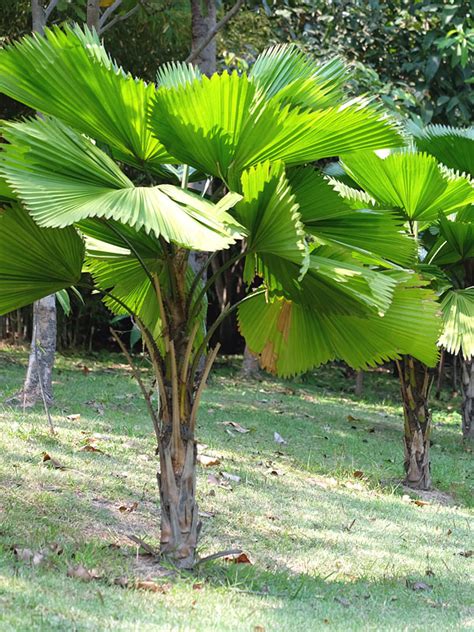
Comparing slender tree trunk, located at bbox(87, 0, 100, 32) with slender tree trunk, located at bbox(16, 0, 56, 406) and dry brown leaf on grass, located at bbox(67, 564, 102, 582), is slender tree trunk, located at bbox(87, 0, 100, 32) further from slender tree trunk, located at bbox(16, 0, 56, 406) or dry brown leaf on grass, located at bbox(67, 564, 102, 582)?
dry brown leaf on grass, located at bbox(67, 564, 102, 582)

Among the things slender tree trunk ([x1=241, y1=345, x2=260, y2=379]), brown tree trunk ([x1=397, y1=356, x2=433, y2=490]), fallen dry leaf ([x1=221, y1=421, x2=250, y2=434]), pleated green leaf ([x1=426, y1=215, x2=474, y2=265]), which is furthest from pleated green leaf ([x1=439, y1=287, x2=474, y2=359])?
slender tree trunk ([x1=241, y1=345, x2=260, y2=379])

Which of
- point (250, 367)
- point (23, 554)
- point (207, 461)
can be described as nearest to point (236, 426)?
point (207, 461)

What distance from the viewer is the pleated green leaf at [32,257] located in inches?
140

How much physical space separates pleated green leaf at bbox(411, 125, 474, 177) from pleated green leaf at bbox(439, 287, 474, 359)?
4.13 ft

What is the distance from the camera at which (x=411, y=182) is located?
5.40 m

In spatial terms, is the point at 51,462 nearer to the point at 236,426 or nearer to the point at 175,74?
the point at 175,74

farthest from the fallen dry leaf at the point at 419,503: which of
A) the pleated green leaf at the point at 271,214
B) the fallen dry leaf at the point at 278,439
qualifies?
the pleated green leaf at the point at 271,214

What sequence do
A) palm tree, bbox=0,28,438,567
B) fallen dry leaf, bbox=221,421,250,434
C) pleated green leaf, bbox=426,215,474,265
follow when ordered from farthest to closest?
fallen dry leaf, bbox=221,421,250,434, pleated green leaf, bbox=426,215,474,265, palm tree, bbox=0,28,438,567

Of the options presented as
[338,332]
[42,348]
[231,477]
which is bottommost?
[231,477]

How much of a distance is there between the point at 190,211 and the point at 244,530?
2178mm

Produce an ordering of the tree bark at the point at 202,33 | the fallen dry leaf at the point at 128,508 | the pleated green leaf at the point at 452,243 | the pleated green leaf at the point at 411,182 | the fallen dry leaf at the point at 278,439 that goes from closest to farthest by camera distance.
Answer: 1. the fallen dry leaf at the point at 128,508
2. the pleated green leaf at the point at 411,182
3. the pleated green leaf at the point at 452,243
4. the fallen dry leaf at the point at 278,439
5. the tree bark at the point at 202,33

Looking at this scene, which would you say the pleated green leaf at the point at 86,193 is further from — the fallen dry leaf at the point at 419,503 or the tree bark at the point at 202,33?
the tree bark at the point at 202,33

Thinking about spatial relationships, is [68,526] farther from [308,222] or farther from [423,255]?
[423,255]

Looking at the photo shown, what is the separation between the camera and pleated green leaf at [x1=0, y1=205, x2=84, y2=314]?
11.7ft
